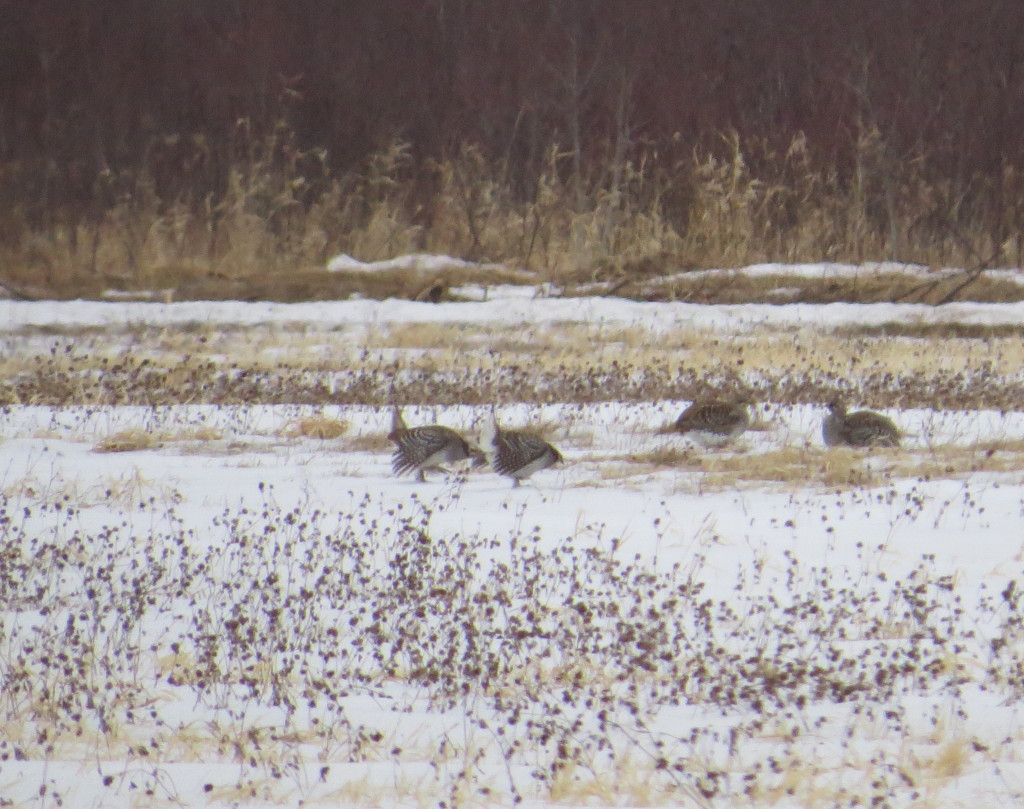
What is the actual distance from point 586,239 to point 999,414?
28.7 feet

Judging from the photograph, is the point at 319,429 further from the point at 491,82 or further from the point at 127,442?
the point at 491,82

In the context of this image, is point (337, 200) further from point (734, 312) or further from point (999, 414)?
point (999, 414)

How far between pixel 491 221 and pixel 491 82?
4405mm

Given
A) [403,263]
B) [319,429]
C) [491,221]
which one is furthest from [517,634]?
[491,221]

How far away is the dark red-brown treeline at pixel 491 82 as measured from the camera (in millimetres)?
21984

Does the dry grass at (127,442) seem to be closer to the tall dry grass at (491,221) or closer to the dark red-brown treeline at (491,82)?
the tall dry grass at (491,221)

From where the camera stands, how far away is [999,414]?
1138 centimetres

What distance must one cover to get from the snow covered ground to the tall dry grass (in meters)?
8.98

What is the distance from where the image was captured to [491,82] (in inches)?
938

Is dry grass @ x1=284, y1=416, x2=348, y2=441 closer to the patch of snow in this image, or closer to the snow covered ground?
the snow covered ground

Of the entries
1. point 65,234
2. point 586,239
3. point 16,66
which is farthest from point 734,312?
point 16,66

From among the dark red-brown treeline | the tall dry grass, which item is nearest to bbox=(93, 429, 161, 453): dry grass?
the tall dry grass

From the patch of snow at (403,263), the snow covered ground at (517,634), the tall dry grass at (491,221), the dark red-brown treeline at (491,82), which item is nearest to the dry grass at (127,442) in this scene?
the snow covered ground at (517,634)

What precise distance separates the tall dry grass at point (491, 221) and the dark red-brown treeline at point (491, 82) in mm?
378
